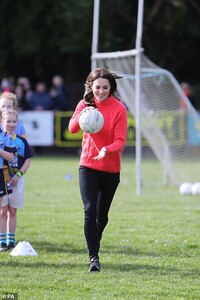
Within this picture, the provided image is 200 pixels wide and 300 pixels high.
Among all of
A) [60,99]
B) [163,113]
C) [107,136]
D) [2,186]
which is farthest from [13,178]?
[60,99]

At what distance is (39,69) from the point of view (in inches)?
1220

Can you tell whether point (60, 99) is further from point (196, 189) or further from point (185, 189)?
point (196, 189)

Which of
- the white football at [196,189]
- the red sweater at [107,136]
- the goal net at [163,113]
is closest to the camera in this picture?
the red sweater at [107,136]

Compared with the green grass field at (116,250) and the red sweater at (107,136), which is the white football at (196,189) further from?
the red sweater at (107,136)

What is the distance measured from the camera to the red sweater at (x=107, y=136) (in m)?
7.66

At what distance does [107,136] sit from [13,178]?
158 centimetres

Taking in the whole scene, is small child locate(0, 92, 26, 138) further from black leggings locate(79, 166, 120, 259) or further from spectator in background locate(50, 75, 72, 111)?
spectator in background locate(50, 75, 72, 111)

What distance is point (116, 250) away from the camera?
8844 millimetres

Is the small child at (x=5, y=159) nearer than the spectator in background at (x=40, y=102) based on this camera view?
Yes

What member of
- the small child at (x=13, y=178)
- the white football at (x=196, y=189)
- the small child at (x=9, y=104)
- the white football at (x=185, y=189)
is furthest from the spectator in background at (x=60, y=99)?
the small child at (x=13, y=178)

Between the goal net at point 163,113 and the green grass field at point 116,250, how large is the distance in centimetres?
93

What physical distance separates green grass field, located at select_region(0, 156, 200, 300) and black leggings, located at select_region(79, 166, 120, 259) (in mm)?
320

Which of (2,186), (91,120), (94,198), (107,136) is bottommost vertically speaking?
(2,186)

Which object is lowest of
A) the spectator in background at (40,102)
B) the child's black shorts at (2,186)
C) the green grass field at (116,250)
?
the spectator in background at (40,102)
